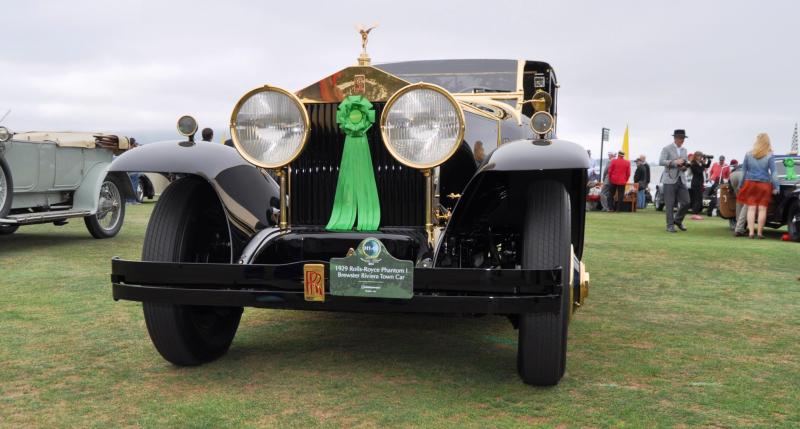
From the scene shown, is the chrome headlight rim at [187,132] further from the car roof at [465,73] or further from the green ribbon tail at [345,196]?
the car roof at [465,73]

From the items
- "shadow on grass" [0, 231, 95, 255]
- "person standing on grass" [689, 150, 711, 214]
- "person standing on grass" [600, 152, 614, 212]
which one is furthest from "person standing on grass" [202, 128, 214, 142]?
"person standing on grass" [600, 152, 614, 212]

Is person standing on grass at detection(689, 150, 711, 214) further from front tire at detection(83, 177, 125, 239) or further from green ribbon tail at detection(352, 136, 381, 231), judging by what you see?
green ribbon tail at detection(352, 136, 381, 231)

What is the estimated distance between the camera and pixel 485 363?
3.41 m

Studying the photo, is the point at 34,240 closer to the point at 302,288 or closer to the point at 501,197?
the point at 302,288

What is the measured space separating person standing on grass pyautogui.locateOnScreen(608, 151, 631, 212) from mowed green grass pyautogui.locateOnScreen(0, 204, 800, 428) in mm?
11030

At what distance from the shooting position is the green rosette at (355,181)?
333cm

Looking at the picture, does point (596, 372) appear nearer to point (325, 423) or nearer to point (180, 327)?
point (325, 423)

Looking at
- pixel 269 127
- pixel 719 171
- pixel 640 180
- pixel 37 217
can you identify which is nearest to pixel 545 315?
pixel 269 127

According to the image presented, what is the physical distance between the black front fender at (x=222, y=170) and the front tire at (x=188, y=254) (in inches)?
5.6

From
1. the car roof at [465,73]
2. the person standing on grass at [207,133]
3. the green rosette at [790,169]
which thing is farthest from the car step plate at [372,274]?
the green rosette at [790,169]

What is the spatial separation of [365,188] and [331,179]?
0.20 metres

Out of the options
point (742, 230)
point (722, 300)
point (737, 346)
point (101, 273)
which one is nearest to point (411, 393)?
point (737, 346)

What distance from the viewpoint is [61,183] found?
8.50 meters

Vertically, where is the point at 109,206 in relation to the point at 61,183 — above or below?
below
